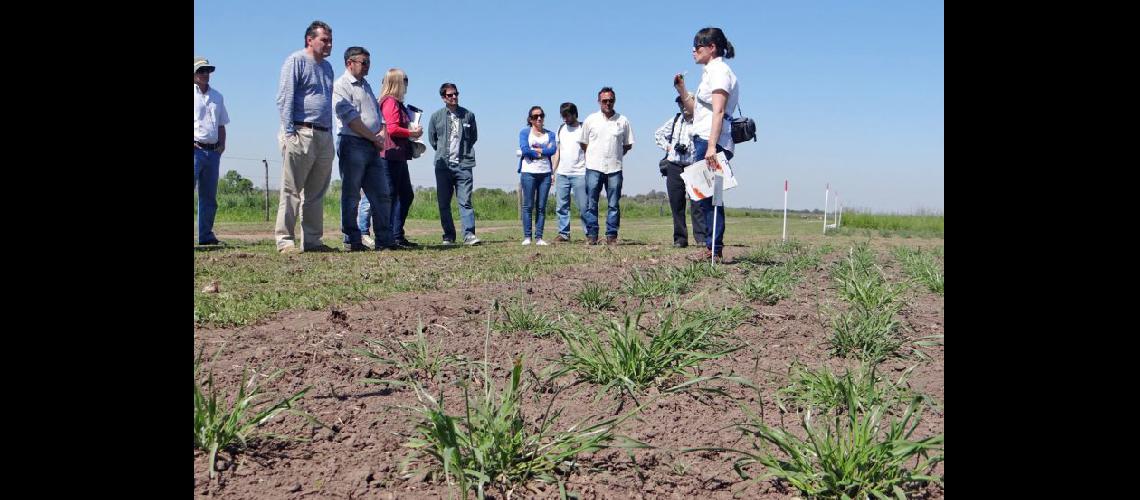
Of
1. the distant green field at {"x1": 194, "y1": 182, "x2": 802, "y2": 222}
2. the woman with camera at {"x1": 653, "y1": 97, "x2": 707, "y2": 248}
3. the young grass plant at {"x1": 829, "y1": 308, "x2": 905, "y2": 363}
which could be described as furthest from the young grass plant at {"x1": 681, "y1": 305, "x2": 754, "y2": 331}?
the distant green field at {"x1": 194, "y1": 182, "x2": 802, "y2": 222}

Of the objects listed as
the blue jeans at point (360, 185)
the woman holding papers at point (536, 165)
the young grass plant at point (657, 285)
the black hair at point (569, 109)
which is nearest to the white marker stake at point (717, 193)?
the young grass plant at point (657, 285)

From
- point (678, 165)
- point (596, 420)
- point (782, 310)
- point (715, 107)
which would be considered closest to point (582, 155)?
point (678, 165)

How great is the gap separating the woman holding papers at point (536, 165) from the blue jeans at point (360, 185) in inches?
94.9

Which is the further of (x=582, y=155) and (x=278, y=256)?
(x=582, y=155)

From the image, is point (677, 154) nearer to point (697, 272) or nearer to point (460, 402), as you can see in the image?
point (697, 272)

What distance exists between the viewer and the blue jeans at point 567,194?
34.2 ft

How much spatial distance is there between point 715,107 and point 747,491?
458 cm

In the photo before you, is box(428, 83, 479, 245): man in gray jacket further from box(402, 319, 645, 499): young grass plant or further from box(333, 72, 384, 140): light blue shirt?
box(402, 319, 645, 499): young grass plant

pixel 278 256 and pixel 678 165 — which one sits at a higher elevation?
pixel 678 165

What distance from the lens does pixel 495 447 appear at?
191 cm
